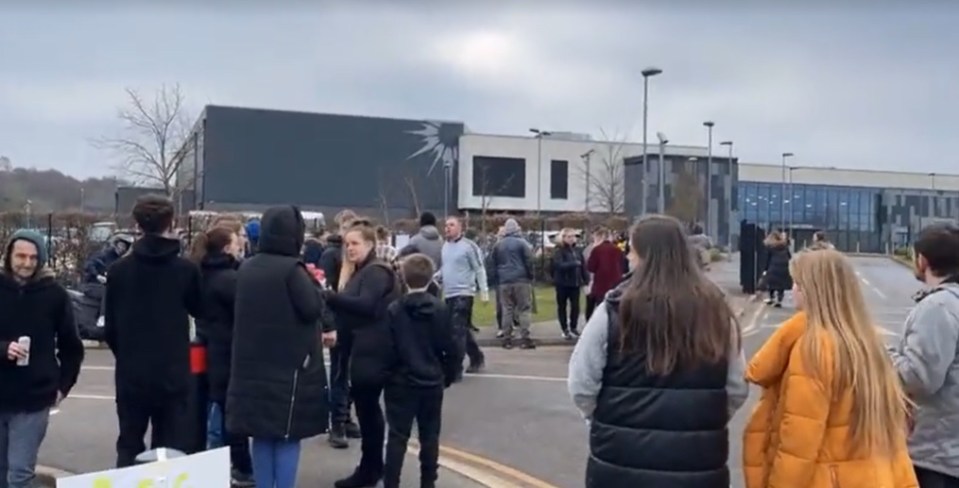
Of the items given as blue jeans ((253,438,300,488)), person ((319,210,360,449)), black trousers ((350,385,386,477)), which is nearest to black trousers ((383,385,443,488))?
black trousers ((350,385,386,477))

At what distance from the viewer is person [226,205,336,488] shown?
584cm

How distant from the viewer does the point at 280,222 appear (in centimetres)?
593

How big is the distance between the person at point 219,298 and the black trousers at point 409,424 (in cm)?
104

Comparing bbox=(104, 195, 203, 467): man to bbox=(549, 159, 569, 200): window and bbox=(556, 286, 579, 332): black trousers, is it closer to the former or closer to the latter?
bbox=(556, 286, 579, 332): black trousers

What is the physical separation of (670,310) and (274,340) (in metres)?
2.67

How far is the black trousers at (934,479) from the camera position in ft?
14.9

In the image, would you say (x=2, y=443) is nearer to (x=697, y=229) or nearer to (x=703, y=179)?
(x=697, y=229)

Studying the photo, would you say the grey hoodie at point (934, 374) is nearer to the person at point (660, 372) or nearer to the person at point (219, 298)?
the person at point (660, 372)

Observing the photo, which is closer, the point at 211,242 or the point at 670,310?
the point at 670,310

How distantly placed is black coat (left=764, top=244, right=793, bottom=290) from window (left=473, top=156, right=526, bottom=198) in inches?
2068

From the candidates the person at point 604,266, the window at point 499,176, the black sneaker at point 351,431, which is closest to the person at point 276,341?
the black sneaker at point 351,431

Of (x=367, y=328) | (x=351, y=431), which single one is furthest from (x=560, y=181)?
(x=367, y=328)

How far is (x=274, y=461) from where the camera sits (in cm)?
610

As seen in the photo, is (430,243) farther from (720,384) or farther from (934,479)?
(720,384)
